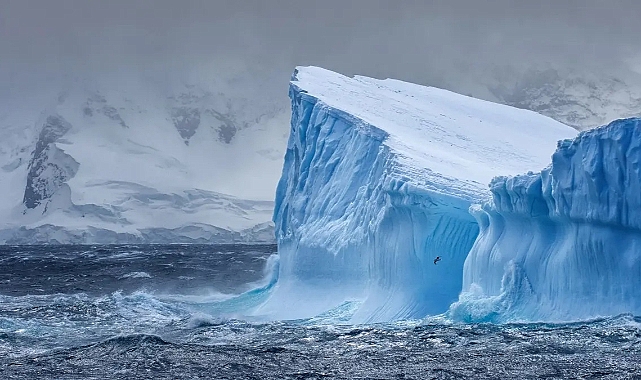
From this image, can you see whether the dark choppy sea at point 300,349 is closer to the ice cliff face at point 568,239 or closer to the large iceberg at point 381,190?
the ice cliff face at point 568,239

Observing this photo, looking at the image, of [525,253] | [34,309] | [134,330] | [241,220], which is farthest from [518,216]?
[241,220]

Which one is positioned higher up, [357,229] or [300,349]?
[357,229]

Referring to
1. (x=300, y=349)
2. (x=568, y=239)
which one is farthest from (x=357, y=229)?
(x=300, y=349)

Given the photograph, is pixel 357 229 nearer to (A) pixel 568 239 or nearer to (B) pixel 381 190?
(B) pixel 381 190

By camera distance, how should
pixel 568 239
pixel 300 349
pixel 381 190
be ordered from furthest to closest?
1. pixel 381 190
2. pixel 568 239
3. pixel 300 349

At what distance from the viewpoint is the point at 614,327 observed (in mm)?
16484

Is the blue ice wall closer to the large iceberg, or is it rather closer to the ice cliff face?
the large iceberg

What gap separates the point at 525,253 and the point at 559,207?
1530 millimetres

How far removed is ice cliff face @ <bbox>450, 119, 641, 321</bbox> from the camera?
16938 mm

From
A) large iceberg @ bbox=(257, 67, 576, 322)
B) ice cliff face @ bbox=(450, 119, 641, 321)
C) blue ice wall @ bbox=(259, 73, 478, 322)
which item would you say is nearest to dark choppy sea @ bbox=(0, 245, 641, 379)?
ice cliff face @ bbox=(450, 119, 641, 321)

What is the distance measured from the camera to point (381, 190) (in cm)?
2369

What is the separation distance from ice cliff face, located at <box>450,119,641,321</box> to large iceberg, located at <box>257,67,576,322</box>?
1.90 metres

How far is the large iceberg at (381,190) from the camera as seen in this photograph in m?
22.1

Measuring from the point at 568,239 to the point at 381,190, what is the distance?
Answer: 6.35 m
